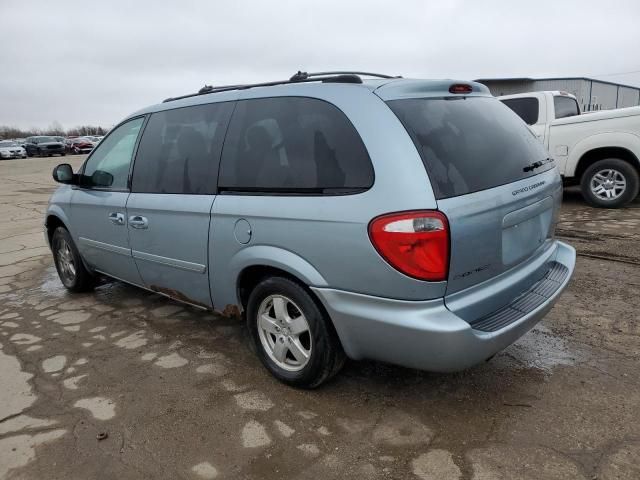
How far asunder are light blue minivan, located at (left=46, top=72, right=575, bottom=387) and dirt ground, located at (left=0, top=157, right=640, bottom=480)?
35 centimetres

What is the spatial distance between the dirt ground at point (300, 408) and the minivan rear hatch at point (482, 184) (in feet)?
2.08

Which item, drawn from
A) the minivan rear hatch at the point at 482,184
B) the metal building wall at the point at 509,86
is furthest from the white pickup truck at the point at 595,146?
the metal building wall at the point at 509,86

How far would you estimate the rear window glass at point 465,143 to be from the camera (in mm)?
2322

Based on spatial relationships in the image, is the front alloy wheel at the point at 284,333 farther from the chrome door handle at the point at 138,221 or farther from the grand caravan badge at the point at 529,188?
the grand caravan badge at the point at 529,188

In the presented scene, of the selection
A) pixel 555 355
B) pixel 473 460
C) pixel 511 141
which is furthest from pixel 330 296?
pixel 555 355

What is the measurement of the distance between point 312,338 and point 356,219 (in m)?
0.75

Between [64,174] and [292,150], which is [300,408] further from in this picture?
[64,174]

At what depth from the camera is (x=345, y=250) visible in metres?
2.34

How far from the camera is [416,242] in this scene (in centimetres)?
218

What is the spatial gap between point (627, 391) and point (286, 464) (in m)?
1.92

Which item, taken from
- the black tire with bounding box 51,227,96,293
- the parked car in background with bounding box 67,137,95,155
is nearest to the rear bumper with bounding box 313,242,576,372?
the black tire with bounding box 51,227,96,293

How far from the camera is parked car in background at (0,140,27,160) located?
35938 millimetres

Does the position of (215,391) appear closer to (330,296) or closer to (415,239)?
(330,296)

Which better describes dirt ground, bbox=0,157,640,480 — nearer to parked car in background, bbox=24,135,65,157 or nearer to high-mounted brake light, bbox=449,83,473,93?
high-mounted brake light, bbox=449,83,473,93
